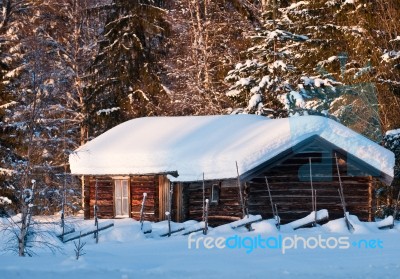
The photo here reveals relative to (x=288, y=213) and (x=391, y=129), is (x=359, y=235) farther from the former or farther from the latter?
(x=391, y=129)

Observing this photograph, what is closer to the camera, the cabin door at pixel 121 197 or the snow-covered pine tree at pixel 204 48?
the cabin door at pixel 121 197

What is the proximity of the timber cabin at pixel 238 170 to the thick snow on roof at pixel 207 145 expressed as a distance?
3cm

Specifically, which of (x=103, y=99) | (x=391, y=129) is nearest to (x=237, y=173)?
(x=391, y=129)

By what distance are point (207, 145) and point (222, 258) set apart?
11.4 metres

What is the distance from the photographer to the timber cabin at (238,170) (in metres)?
26.7

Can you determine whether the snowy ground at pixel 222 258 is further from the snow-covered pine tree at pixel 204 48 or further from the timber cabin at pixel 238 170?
the snow-covered pine tree at pixel 204 48

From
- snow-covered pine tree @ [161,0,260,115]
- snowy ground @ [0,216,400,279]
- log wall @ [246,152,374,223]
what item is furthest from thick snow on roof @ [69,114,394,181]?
snow-covered pine tree @ [161,0,260,115]

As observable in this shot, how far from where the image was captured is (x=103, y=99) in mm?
40344

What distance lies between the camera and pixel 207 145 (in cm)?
2905

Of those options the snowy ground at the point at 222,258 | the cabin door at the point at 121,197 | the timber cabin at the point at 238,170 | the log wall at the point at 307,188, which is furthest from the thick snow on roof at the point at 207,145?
the snowy ground at the point at 222,258

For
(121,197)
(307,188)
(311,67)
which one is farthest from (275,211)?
(311,67)

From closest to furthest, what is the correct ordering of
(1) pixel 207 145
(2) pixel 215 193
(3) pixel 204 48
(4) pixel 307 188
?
(4) pixel 307 188, (2) pixel 215 193, (1) pixel 207 145, (3) pixel 204 48

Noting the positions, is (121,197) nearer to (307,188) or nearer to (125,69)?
(307,188)

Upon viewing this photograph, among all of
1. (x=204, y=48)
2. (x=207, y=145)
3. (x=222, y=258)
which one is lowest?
(x=222, y=258)
